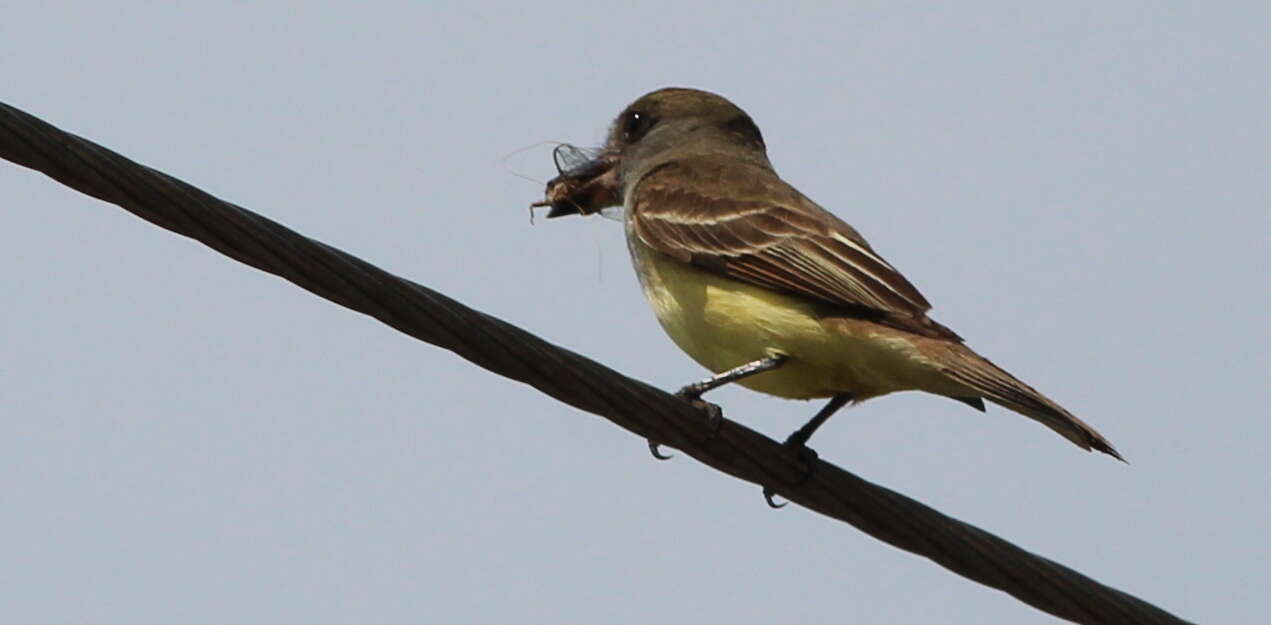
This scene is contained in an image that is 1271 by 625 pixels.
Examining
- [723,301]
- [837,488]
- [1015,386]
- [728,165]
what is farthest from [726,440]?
[728,165]

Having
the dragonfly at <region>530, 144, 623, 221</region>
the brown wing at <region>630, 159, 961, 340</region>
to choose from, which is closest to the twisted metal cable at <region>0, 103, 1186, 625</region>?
the brown wing at <region>630, 159, 961, 340</region>

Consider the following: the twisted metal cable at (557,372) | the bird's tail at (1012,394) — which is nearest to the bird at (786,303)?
the bird's tail at (1012,394)

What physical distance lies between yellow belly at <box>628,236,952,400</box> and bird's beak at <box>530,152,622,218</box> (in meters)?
1.91

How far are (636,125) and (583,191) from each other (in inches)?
21.6

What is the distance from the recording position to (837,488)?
6.62 m

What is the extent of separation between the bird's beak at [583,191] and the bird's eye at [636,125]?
255 mm

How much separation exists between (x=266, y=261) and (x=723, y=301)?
122 inches

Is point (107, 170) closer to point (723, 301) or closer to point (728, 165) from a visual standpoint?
point (723, 301)

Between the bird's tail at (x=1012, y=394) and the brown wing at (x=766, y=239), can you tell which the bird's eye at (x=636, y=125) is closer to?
the brown wing at (x=766, y=239)

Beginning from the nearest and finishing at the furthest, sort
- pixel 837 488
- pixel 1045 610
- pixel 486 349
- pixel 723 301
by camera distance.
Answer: pixel 486 349, pixel 1045 610, pixel 837 488, pixel 723 301

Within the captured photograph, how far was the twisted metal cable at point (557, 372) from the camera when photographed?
5.16 metres

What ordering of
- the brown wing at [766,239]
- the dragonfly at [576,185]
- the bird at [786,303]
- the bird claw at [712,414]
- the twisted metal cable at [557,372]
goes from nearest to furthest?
the twisted metal cable at [557,372]
the bird claw at [712,414]
the bird at [786,303]
the brown wing at [766,239]
the dragonfly at [576,185]

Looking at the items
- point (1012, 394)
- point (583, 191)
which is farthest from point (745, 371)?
point (583, 191)

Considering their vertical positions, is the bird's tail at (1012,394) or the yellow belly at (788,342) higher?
the yellow belly at (788,342)
